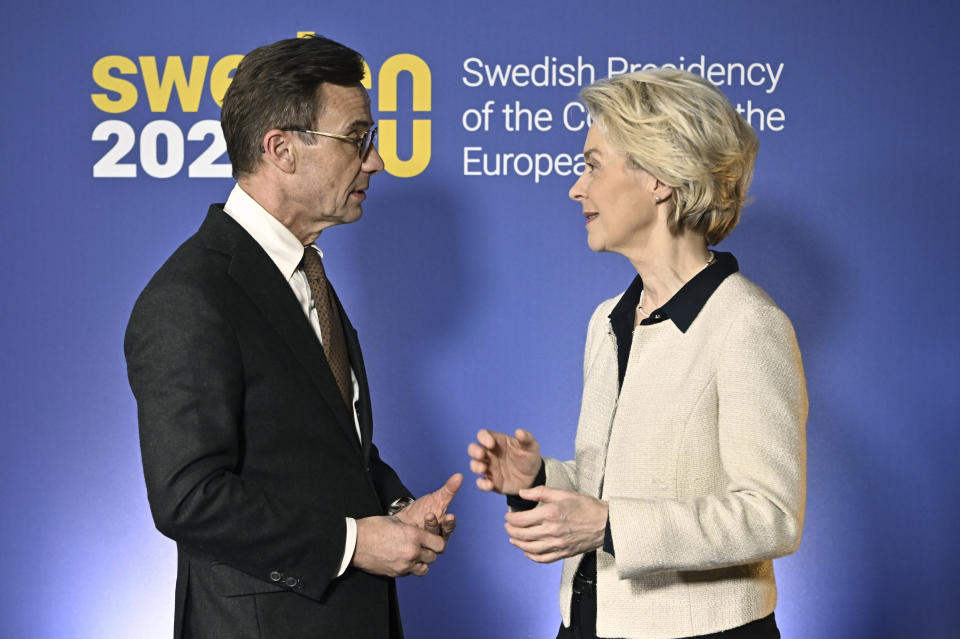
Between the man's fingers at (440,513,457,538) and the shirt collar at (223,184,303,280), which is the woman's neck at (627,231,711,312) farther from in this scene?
the shirt collar at (223,184,303,280)

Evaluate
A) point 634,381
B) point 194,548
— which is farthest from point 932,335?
point 194,548

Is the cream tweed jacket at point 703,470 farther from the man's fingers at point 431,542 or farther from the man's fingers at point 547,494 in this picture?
the man's fingers at point 431,542

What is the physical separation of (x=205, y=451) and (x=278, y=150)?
2.40ft

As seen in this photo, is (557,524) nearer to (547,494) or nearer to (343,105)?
(547,494)

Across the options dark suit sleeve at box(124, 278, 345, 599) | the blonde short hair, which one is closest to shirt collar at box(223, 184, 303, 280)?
dark suit sleeve at box(124, 278, 345, 599)

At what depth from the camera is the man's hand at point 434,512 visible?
6.40 ft

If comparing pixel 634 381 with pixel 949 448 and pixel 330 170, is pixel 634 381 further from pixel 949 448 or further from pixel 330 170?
pixel 949 448

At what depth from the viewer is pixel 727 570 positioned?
177 centimetres

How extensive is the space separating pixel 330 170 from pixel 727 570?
120 cm

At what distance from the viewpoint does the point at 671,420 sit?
1.75 m

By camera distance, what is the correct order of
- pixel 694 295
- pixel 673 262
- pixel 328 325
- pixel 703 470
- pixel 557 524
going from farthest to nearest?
pixel 328 325
pixel 673 262
pixel 694 295
pixel 703 470
pixel 557 524

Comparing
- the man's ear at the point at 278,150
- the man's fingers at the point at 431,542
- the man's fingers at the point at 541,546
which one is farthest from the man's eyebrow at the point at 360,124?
the man's fingers at the point at 541,546

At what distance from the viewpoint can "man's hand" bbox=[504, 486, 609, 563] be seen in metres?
1.58

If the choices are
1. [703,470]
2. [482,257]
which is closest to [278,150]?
[703,470]
